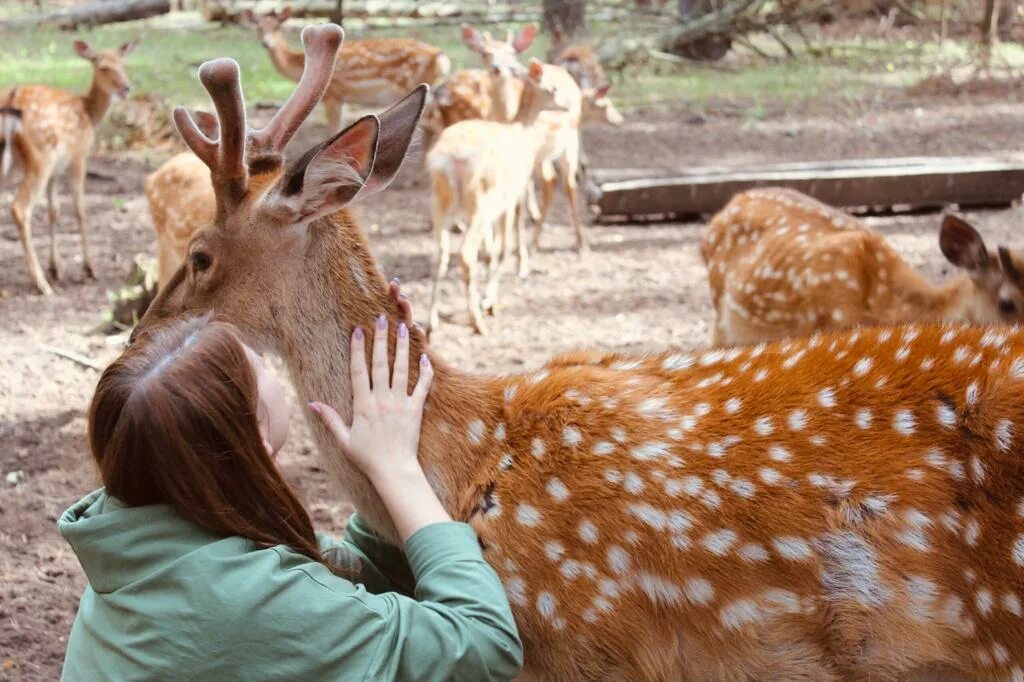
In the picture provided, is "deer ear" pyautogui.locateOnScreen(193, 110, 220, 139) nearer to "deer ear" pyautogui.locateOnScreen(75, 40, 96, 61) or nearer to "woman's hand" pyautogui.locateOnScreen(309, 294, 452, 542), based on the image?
"woman's hand" pyautogui.locateOnScreen(309, 294, 452, 542)

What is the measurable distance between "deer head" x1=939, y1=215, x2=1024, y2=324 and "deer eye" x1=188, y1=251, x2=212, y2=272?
9.75ft

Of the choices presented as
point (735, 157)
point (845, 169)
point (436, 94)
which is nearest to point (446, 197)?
point (436, 94)

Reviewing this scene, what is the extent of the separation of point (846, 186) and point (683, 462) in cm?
703

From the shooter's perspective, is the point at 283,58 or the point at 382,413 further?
the point at 283,58

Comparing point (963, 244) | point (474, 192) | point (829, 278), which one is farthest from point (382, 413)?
point (474, 192)

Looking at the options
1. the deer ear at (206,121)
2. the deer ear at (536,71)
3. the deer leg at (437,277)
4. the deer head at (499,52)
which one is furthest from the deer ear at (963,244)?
the deer head at (499,52)

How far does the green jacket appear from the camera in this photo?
181 centimetres

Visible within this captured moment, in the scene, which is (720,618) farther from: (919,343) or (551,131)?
(551,131)

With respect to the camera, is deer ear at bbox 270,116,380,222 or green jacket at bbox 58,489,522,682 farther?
deer ear at bbox 270,116,380,222

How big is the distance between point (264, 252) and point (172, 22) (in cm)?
1833

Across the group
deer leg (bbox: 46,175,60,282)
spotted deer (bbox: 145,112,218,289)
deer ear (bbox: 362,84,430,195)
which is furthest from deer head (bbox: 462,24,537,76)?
deer ear (bbox: 362,84,430,195)

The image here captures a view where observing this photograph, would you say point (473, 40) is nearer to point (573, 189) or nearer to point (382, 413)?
point (573, 189)

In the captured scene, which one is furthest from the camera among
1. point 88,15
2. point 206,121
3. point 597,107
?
point 88,15

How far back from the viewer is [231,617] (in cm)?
180
